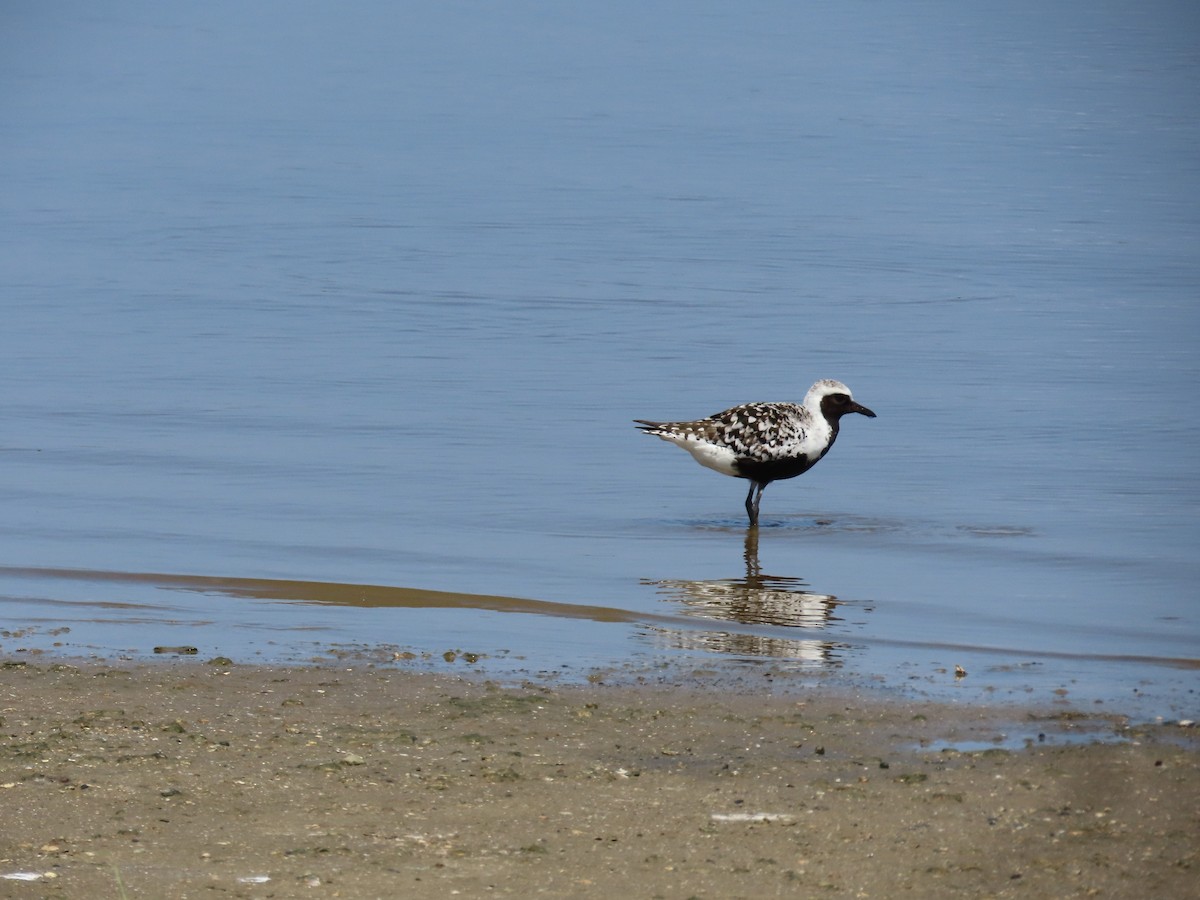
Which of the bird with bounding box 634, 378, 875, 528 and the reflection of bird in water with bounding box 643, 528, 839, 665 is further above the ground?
the bird with bounding box 634, 378, 875, 528

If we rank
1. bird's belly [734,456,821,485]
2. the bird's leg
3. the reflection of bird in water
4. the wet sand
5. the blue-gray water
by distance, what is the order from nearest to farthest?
the wet sand, the reflection of bird in water, the blue-gray water, the bird's leg, bird's belly [734,456,821,485]

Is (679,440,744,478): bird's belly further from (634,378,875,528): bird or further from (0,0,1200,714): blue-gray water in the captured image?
(0,0,1200,714): blue-gray water

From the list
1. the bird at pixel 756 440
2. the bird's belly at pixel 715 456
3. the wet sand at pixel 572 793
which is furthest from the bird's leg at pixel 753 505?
the wet sand at pixel 572 793

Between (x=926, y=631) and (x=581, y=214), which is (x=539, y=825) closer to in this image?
(x=926, y=631)

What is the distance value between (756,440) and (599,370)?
743 centimetres

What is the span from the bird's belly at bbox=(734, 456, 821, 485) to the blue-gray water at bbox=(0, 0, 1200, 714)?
40cm

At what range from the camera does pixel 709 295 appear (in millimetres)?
25453

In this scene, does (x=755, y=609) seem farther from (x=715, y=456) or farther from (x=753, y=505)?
(x=715, y=456)

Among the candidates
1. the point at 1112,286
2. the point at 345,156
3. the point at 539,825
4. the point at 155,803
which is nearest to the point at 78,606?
the point at 155,803

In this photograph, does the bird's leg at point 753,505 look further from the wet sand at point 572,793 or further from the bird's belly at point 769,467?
the wet sand at point 572,793

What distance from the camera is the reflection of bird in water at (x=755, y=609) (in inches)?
332

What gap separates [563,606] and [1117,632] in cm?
276

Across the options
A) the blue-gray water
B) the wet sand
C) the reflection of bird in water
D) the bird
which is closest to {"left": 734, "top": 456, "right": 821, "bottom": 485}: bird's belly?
the bird

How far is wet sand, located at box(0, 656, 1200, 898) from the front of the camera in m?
5.13
